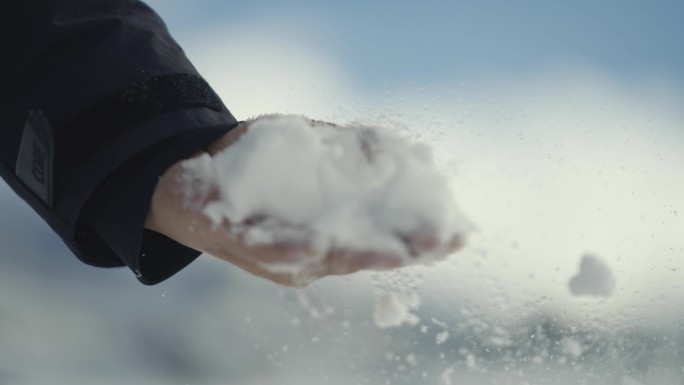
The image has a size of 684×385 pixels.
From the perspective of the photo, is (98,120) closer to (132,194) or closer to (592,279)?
(132,194)

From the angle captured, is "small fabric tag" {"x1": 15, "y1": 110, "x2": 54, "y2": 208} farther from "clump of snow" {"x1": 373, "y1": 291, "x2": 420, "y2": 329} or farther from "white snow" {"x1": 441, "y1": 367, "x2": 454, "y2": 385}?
"white snow" {"x1": 441, "y1": 367, "x2": 454, "y2": 385}

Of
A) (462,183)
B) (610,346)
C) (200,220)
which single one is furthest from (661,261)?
(200,220)

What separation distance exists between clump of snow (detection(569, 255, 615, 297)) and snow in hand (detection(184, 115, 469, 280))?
0.47 ft

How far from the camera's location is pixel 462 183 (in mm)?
338

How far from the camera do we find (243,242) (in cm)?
27

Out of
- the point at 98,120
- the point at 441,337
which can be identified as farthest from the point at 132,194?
the point at 441,337

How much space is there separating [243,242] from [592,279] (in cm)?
24

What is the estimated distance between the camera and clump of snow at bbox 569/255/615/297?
408 millimetres

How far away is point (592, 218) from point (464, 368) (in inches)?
5.1

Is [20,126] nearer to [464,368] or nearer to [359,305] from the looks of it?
[359,305]

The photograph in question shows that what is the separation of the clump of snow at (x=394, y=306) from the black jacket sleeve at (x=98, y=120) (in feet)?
0.35

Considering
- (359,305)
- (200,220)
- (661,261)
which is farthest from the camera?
(661,261)

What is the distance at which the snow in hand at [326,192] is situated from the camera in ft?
0.89

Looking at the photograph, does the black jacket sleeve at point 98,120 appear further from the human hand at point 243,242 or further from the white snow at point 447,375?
the white snow at point 447,375
